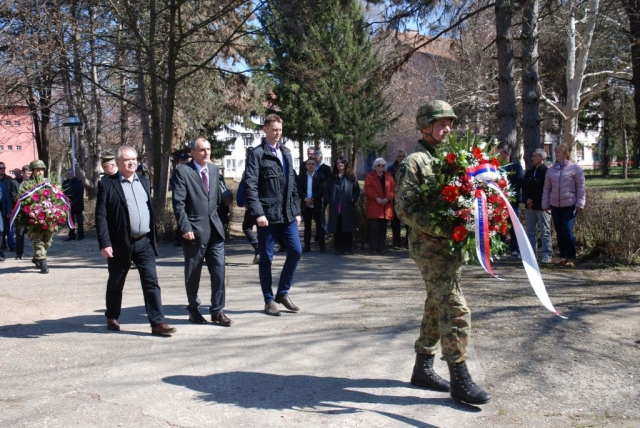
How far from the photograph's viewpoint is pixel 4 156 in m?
76.0

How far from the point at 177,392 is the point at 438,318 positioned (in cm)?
198

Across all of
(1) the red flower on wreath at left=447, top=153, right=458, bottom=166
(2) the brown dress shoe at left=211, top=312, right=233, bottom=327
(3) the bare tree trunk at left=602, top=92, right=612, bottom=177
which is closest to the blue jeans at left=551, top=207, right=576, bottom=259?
(2) the brown dress shoe at left=211, top=312, right=233, bottom=327

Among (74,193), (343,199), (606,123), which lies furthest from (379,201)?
(606,123)

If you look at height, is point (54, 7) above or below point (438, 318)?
above

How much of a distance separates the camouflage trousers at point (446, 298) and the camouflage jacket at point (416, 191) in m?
0.14

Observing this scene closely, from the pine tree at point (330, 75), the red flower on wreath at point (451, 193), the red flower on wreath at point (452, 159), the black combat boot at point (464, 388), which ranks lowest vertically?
the black combat boot at point (464, 388)

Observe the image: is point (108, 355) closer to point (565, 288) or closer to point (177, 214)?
point (177, 214)

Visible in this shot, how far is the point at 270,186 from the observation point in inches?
273

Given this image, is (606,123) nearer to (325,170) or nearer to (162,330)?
(325,170)

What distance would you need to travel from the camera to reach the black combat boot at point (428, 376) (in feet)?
15.3

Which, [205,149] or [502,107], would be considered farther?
[502,107]

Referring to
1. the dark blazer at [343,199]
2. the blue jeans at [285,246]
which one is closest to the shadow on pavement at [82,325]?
the blue jeans at [285,246]

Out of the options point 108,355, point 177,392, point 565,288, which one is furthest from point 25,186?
point 565,288

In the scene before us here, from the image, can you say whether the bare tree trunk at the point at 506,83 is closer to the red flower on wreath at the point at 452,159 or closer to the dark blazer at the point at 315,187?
the dark blazer at the point at 315,187
